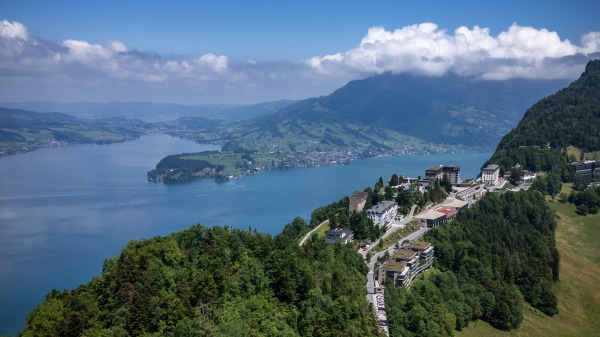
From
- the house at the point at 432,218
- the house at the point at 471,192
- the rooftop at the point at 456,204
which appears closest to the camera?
the house at the point at 432,218

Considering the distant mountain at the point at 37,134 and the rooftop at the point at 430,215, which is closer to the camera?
the rooftop at the point at 430,215

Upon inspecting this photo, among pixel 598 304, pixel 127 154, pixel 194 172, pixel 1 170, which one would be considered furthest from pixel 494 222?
pixel 127 154

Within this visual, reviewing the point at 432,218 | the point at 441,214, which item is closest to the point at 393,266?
the point at 432,218

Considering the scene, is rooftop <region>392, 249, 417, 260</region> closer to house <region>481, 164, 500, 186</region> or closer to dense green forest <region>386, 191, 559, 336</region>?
dense green forest <region>386, 191, 559, 336</region>

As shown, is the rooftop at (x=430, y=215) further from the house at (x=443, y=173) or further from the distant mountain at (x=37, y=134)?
the distant mountain at (x=37, y=134)

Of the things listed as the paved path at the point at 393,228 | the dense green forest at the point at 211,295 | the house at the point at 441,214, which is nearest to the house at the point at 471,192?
the house at the point at 441,214

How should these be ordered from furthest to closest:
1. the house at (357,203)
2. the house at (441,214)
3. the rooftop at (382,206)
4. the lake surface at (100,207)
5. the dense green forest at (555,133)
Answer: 1. the dense green forest at (555,133)
2. the lake surface at (100,207)
3. the house at (357,203)
4. the house at (441,214)
5. the rooftop at (382,206)

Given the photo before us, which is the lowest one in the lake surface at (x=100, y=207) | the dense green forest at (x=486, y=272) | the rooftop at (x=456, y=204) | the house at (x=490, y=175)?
the lake surface at (x=100, y=207)
